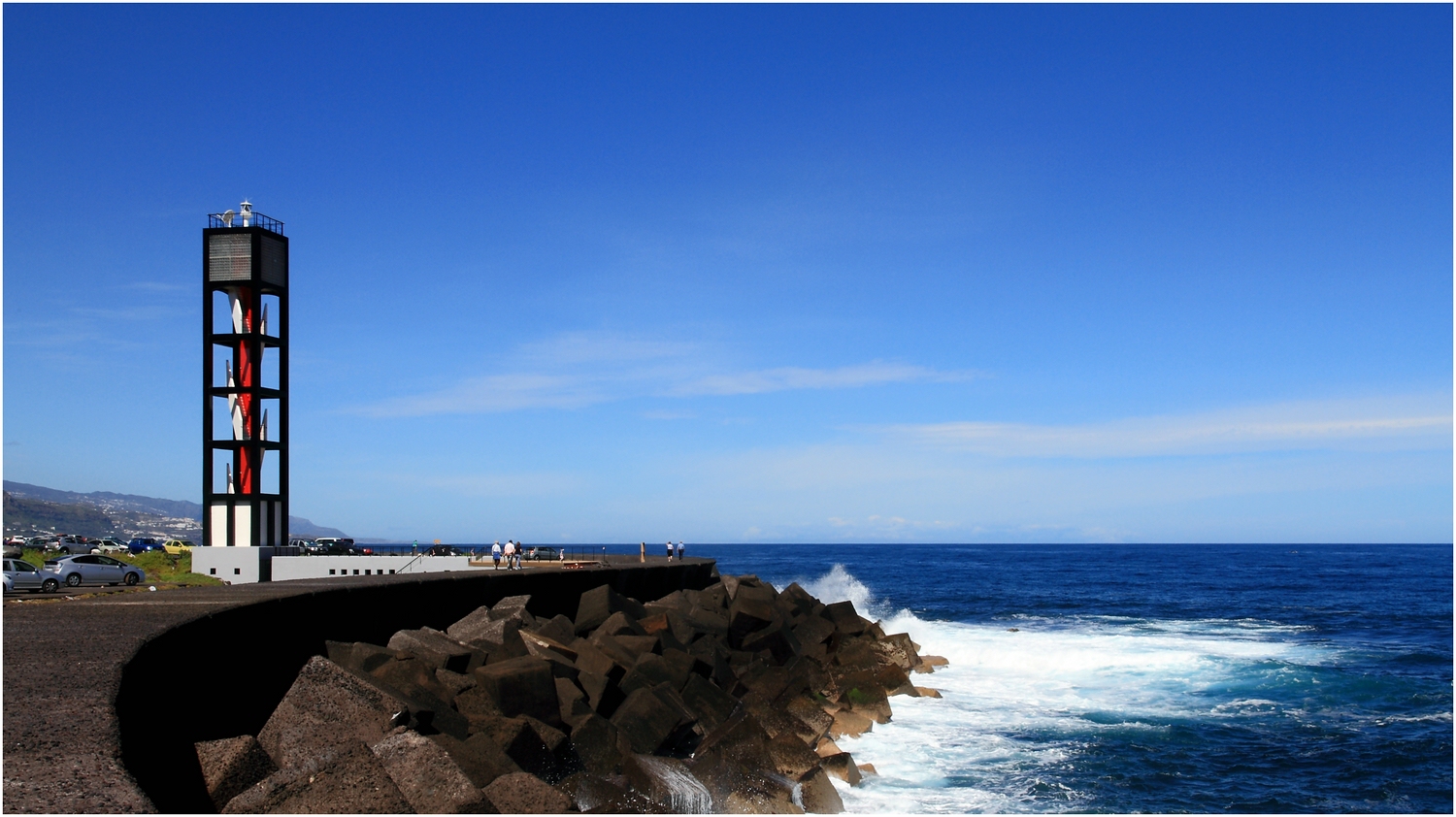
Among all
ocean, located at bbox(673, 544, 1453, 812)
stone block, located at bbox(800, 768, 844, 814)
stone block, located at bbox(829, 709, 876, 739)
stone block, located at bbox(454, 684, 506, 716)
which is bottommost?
ocean, located at bbox(673, 544, 1453, 812)

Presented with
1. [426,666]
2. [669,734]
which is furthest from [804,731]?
[426,666]

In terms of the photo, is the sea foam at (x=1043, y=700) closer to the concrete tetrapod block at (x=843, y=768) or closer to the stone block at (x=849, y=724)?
the concrete tetrapod block at (x=843, y=768)

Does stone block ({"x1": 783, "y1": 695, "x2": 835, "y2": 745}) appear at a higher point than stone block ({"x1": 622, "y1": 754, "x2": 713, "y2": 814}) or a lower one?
lower

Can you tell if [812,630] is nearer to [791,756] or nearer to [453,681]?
[791,756]

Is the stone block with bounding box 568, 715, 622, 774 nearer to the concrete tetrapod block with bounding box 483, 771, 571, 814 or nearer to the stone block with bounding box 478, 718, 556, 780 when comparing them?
the stone block with bounding box 478, 718, 556, 780

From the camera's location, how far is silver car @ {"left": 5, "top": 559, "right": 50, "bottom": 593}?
24.7 m

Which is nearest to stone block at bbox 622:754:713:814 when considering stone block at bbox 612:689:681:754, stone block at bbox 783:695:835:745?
stone block at bbox 612:689:681:754

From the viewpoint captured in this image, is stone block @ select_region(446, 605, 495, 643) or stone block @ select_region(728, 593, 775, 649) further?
stone block @ select_region(728, 593, 775, 649)

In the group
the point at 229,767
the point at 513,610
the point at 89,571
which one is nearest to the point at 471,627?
the point at 513,610

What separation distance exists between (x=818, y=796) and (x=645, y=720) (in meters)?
2.03

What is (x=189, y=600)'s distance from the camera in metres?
11.5

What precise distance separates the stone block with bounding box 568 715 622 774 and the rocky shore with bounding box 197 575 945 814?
2 centimetres

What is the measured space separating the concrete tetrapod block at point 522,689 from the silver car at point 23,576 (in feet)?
66.0

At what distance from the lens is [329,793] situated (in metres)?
6.14
